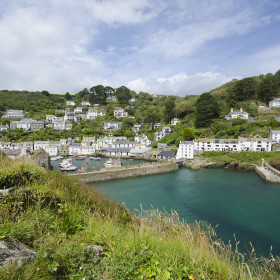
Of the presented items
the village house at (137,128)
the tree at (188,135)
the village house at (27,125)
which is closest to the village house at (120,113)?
the village house at (137,128)

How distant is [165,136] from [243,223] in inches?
1289

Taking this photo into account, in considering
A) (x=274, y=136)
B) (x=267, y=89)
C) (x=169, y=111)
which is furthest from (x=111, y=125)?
(x=267, y=89)

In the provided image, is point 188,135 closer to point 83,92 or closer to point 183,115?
point 183,115

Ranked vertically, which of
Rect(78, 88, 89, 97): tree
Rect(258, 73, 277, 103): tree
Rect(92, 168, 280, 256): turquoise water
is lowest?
Rect(92, 168, 280, 256): turquoise water

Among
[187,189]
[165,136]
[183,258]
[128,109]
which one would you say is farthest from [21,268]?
[128,109]

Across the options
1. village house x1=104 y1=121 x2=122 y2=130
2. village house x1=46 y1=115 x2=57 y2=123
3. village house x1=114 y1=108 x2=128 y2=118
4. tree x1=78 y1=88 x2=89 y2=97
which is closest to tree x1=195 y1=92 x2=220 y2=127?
village house x1=104 y1=121 x2=122 y2=130

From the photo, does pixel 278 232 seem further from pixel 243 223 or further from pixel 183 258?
pixel 183 258

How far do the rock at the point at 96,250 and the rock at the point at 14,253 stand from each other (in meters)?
0.57

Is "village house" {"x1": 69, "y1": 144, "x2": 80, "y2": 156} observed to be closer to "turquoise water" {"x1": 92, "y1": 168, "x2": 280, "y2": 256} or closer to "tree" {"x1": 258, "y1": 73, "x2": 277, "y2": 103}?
"turquoise water" {"x1": 92, "y1": 168, "x2": 280, "y2": 256}

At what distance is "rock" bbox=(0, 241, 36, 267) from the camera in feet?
4.81

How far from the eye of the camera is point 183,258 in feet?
6.84

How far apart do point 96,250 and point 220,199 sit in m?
14.9

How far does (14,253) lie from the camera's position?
1561 mm

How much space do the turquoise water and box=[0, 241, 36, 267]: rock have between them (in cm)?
918
